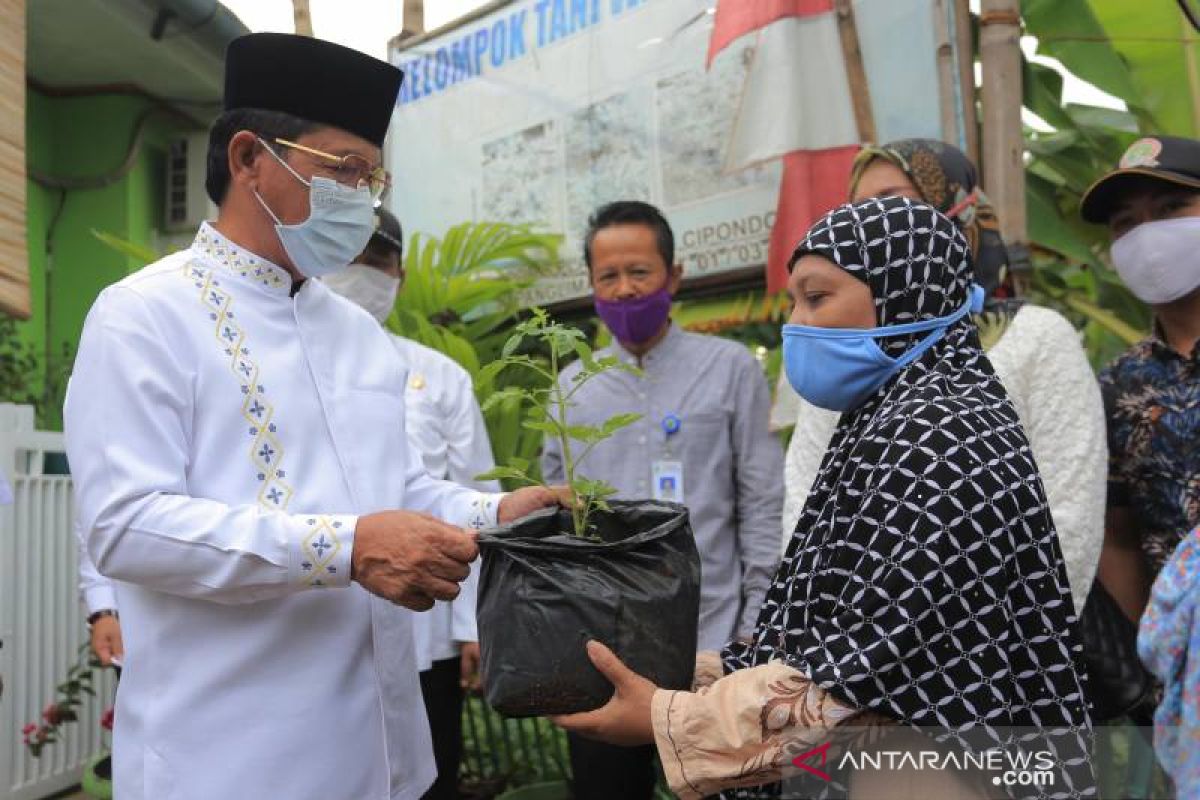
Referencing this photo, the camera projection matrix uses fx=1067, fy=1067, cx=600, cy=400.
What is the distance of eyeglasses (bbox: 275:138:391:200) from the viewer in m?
2.06

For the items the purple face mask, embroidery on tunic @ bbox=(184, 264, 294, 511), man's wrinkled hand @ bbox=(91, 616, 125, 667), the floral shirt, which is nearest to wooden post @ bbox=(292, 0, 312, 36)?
the purple face mask

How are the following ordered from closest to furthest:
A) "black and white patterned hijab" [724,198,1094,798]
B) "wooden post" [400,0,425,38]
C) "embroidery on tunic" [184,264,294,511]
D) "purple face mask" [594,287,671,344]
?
"black and white patterned hijab" [724,198,1094,798], "embroidery on tunic" [184,264,294,511], "purple face mask" [594,287,671,344], "wooden post" [400,0,425,38]

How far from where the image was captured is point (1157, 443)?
8.73 ft

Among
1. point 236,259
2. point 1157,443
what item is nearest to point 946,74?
point 1157,443

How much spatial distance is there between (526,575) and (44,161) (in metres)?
8.71

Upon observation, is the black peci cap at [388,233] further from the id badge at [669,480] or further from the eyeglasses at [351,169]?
the eyeglasses at [351,169]

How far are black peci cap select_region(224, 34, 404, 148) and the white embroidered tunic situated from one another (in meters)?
0.29

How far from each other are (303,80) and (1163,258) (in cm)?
210

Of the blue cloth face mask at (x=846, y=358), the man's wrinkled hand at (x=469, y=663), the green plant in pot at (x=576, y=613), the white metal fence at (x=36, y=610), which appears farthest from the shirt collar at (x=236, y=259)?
the white metal fence at (x=36, y=610)

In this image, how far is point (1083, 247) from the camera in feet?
14.4

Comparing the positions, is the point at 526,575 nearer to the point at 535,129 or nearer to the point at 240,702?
the point at 240,702

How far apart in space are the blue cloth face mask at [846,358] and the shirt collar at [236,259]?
39.0 inches

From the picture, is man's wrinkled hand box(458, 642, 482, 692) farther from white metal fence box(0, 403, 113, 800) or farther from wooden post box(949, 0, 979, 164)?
white metal fence box(0, 403, 113, 800)

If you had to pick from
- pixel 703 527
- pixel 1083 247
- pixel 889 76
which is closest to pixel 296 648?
pixel 703 527
